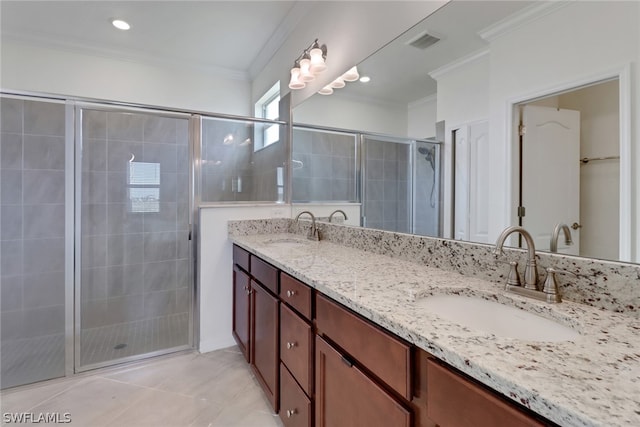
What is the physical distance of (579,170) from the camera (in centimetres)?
86

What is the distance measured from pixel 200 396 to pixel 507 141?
200cm

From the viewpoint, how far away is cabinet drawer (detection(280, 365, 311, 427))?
3.75 feet

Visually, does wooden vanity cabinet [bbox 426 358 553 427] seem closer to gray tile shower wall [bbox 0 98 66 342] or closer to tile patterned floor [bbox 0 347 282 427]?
tile patterned floor [bbox 0 347 282 427]

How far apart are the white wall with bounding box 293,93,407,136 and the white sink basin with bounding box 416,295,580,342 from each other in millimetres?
903

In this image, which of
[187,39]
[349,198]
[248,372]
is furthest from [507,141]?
[187,39]

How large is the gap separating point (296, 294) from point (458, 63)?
1136mm

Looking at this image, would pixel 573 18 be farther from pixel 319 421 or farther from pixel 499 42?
pixel 319 421

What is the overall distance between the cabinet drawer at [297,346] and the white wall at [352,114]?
1038mm

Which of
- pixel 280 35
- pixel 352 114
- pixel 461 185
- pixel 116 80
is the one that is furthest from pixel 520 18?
pixel 116 80

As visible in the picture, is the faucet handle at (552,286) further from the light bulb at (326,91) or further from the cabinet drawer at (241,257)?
the light bulb at (326,91)

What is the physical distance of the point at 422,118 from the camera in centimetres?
142

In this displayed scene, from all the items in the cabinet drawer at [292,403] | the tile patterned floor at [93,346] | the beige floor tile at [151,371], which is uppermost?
the cabinet drawer at [292,403]

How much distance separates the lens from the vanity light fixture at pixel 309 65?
2.10 m

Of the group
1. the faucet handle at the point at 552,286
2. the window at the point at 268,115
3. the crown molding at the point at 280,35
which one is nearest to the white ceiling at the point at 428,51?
the faucet handle at the point at 552,286
